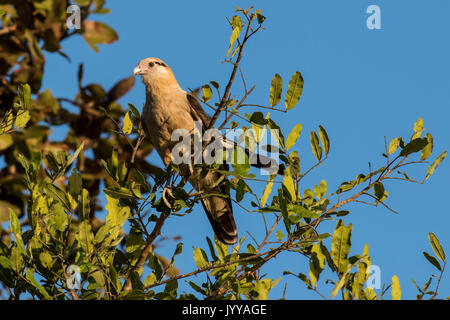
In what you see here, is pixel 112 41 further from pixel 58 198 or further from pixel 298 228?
pixel 298 228

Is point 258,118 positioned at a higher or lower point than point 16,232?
higher

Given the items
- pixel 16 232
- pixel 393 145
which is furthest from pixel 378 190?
pixel 16 232

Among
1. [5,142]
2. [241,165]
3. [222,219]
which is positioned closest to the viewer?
[241,165]

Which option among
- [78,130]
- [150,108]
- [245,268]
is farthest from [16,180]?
[245,268]

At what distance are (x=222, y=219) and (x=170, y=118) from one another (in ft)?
3.54

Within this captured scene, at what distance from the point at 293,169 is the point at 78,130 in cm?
276

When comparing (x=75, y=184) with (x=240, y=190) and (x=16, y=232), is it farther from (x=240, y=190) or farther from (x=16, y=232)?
(x=240, y=190)

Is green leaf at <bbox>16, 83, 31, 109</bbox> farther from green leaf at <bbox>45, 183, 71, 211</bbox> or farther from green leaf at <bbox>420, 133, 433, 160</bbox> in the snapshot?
green leaf at <bbox>420, 133, 433, 160</bbox>

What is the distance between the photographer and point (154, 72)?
567 cm

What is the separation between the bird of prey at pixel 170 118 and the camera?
515 centimetres

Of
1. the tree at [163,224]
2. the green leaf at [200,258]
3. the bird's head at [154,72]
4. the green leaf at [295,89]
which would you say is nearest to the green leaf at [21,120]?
the tree at [163,224]

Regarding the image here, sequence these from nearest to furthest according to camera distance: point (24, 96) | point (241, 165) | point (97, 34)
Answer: point (241, 165) < point (24, 96) < point (97, 34)

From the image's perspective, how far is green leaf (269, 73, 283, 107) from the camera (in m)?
3.05

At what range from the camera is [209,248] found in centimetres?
328
